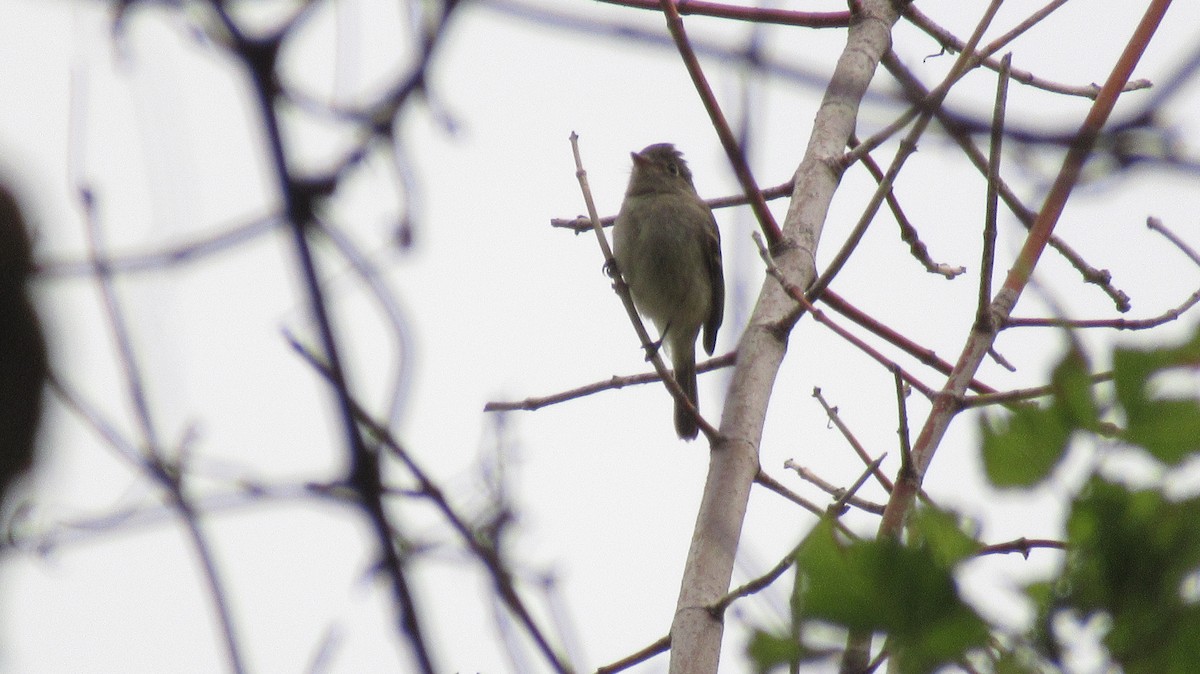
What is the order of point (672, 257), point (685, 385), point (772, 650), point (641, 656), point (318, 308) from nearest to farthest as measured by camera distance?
1. point (318, 308)
2. point (772, 650)
3. point (641, 656)
4. point (685, 385)
5. point (672, 257)

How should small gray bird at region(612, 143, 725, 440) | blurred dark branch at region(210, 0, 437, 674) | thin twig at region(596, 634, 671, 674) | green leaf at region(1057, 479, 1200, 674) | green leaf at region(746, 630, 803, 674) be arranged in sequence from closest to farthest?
blurred dark branch at region(210, 0, 437, 674), green leaf at region(1057, 479, 1200, 674), green leaf at region(746, 630, 803, 674), thin twig at region(596, 634, 671, 674), small gray bird at region(612, 143, 725, 440)

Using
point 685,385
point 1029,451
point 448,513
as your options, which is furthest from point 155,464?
point 685,385

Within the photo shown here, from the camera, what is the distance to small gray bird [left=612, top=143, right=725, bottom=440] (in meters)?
7.70

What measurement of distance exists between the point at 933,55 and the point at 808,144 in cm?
105

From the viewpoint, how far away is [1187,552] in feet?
4.82

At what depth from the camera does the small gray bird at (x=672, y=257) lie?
7.70 m

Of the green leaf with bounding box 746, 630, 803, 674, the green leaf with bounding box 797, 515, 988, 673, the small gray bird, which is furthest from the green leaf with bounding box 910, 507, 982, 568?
the small gray bird

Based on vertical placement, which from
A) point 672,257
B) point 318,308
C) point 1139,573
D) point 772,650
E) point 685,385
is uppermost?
point 672,257

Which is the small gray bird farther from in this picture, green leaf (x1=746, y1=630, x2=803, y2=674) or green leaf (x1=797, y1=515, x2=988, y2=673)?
green leaf (x1=797, y1=515, x2=988, y2=673)

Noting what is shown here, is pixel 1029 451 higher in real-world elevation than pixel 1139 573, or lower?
higher

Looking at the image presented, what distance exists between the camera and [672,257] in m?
7.74

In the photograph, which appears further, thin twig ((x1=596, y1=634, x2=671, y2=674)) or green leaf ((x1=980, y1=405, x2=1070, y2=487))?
thin twig ((x1=596, y1=634, x2=671, y2=674))

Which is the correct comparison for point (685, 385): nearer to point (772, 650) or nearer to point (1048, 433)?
point (772, 650)

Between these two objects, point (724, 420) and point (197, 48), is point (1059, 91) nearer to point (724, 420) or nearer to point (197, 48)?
point (724, 420)
